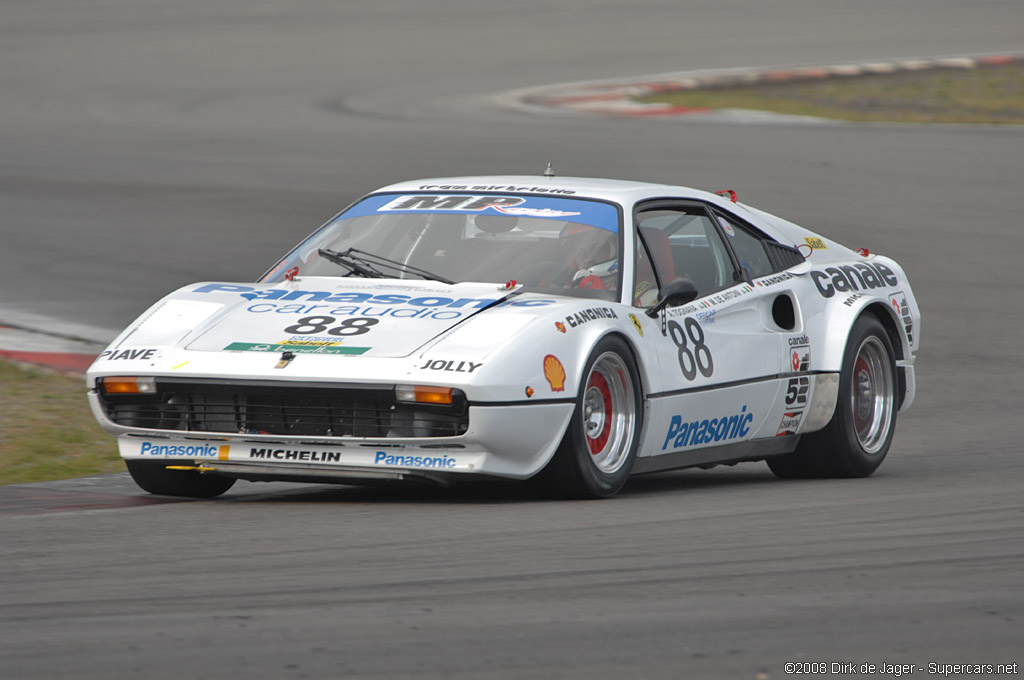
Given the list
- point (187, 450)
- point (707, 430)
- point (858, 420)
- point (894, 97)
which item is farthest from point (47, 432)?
point (894, 97)

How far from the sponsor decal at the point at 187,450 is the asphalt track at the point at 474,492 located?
0.65 ft

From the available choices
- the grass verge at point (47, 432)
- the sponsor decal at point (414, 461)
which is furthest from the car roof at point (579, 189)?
the grass verge at point (47, 432)

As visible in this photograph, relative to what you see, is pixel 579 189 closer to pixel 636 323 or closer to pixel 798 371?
pixel 636 323

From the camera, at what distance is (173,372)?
19.6 ft

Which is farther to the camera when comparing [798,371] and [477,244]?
[798,371]

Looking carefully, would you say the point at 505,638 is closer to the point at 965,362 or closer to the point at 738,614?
the point at 738,614

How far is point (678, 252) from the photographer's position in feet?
23.6

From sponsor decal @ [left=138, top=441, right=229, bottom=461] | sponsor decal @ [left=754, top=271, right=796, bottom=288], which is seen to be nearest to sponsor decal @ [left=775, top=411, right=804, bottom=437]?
sponsor decal @ [left=754, top=271, right=796, bottom=288]

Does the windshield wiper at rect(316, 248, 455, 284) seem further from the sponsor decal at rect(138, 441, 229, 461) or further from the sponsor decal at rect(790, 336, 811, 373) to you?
the sponsor decal at rect(790, 336, 811, 373)

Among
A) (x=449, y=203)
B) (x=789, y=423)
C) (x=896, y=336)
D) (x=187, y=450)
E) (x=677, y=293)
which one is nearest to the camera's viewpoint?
(x=187, y=450)

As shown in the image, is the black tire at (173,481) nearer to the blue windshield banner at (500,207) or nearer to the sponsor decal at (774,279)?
the blue windshield banner at (500,207)

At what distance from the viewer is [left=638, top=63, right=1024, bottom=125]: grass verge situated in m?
23.7

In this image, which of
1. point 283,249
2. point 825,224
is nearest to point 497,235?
point 283,249

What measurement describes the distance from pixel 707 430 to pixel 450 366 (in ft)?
4.97
